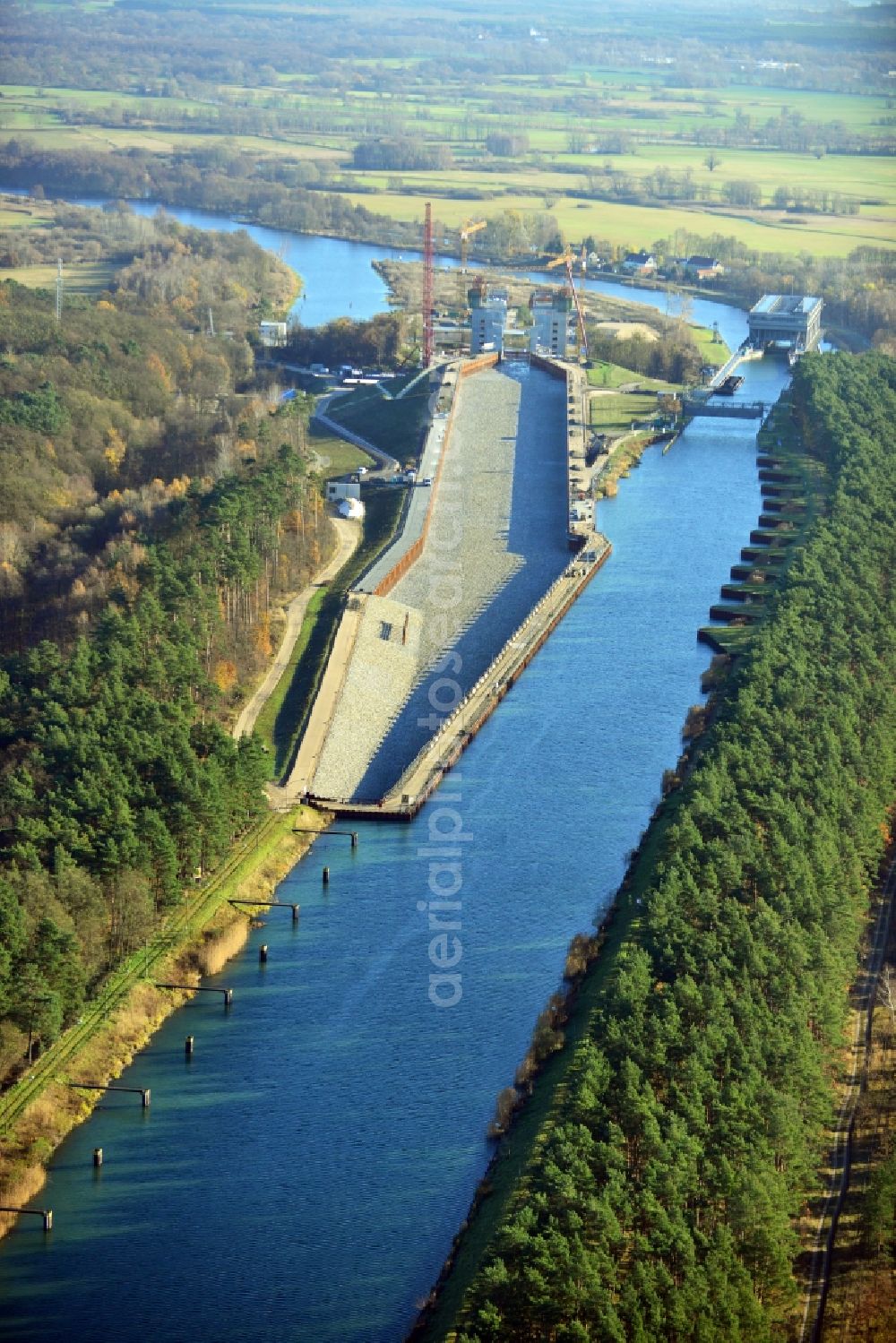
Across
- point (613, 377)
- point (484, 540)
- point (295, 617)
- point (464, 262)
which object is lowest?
point (295, 617)

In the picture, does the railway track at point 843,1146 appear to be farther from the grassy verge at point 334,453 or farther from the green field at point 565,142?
the green field at point 565,142

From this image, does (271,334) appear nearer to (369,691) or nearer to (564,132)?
(369,691)

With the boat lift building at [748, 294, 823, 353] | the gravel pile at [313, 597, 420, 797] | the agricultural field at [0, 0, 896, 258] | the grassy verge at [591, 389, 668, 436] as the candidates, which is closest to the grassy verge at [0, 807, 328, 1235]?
the gravel pile at [313, 597, 420, 797]

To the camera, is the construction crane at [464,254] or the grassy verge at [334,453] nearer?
→ the grassy verge at [334,453]

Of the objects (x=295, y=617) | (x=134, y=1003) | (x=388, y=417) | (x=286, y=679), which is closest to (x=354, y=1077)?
(x=134, y=1003)

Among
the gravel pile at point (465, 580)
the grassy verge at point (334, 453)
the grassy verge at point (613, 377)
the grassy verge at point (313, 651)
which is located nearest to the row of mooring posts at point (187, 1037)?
the gravel pile at point (465, 580)
